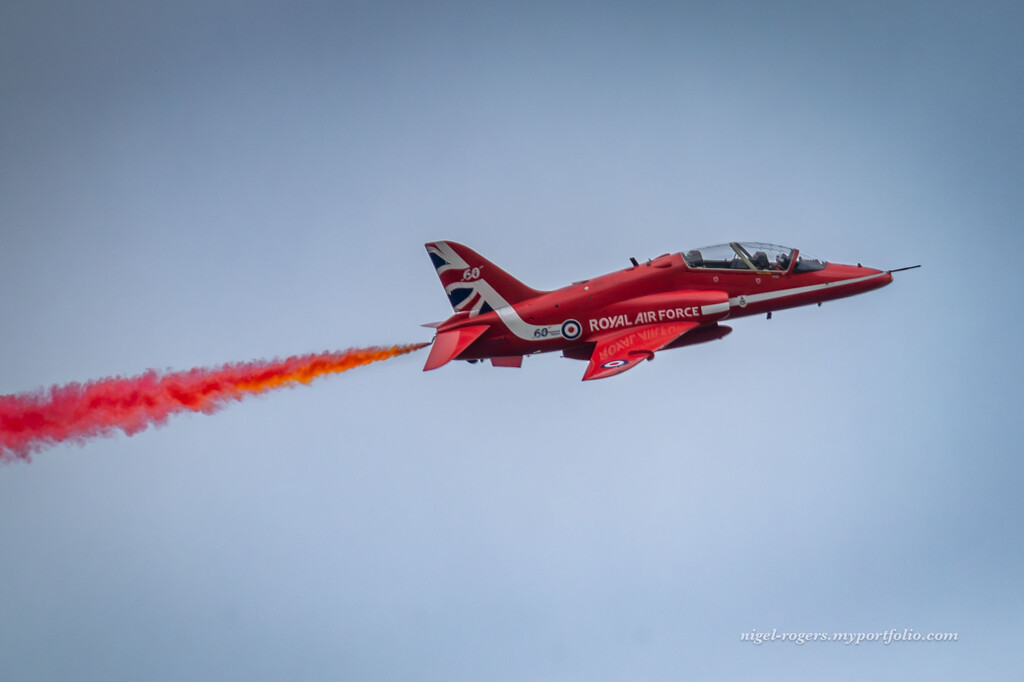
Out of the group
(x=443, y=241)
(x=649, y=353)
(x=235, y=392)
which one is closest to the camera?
(x=649, y=353)

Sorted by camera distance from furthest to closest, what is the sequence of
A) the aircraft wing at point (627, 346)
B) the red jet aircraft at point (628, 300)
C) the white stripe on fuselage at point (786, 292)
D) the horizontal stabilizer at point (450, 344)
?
the white stripe on fuselage at point (786, 292) → the red jet aircraft at point (628, 300) → the horizontal stabilizer at point (450, 344) → the aircraft wing at point (627, 346)

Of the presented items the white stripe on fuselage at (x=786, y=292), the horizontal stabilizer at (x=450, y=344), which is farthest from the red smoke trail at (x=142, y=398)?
the white stripe on fuselage at (x=786, y=292)

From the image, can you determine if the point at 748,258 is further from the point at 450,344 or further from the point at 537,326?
the point at 450,344

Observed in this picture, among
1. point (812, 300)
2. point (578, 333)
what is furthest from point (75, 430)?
point (812, 300)

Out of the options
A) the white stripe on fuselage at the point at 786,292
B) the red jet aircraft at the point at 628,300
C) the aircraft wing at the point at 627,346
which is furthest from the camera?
the white stripe on fuselage at the point at 786,292

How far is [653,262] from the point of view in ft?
108

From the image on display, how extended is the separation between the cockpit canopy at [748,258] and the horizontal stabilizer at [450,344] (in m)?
5.79

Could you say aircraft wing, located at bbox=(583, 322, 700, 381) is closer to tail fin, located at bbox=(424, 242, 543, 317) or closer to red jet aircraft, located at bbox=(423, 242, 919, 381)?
red jet aircraft, located at bbox=(423, 242, 919, 381)

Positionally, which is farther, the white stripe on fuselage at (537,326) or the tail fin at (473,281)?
the tail fin at (473,281)

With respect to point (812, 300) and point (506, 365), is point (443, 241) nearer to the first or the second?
point (506, 365)

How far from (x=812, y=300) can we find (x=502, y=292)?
8.16 meters

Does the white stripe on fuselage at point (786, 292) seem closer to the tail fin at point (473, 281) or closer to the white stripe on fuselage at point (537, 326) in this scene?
the white stripe on fuselage at point (537, 326)

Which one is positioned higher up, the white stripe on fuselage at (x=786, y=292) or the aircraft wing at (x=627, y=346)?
the white stripe on fuselage at (x=786, y=292)

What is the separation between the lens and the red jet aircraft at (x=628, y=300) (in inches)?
1277
